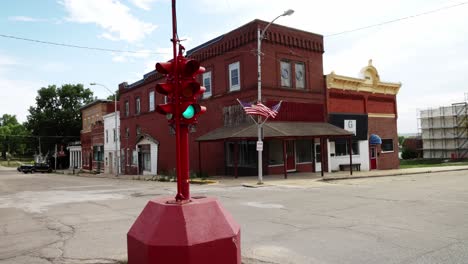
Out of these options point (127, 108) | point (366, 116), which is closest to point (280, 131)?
point (366, 116)

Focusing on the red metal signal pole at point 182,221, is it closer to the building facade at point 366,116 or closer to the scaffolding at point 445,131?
the building facade at point 366,116

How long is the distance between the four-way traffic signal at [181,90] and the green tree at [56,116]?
73.1 m

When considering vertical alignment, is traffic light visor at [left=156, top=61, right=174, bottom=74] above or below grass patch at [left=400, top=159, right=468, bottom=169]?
above

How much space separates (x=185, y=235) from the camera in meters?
5.07

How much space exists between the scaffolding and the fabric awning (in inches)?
A: 1596

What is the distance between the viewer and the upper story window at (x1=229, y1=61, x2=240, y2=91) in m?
26.8

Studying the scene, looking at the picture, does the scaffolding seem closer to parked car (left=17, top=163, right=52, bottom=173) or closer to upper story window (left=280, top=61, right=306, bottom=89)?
upper story window (left=280, top=61, right=306, bottom=89)

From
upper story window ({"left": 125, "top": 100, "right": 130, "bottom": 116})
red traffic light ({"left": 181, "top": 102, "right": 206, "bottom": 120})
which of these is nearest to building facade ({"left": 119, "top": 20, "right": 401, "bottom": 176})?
upper story window ({"left": 125, "top": 100, "right": 130, "bottom": 116})

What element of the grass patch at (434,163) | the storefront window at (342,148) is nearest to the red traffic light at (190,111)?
the storefront window at (342,148)

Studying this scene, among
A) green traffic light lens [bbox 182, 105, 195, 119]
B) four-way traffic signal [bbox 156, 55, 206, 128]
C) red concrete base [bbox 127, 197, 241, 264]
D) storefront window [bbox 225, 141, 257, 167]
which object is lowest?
red concrete base [bbox 127, 197, 241, 264]

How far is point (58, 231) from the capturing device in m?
9.11

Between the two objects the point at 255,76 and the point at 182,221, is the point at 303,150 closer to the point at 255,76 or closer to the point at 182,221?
the point at 255,76

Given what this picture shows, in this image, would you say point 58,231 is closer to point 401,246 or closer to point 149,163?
point 401,246

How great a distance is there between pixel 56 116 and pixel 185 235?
77.4 m
